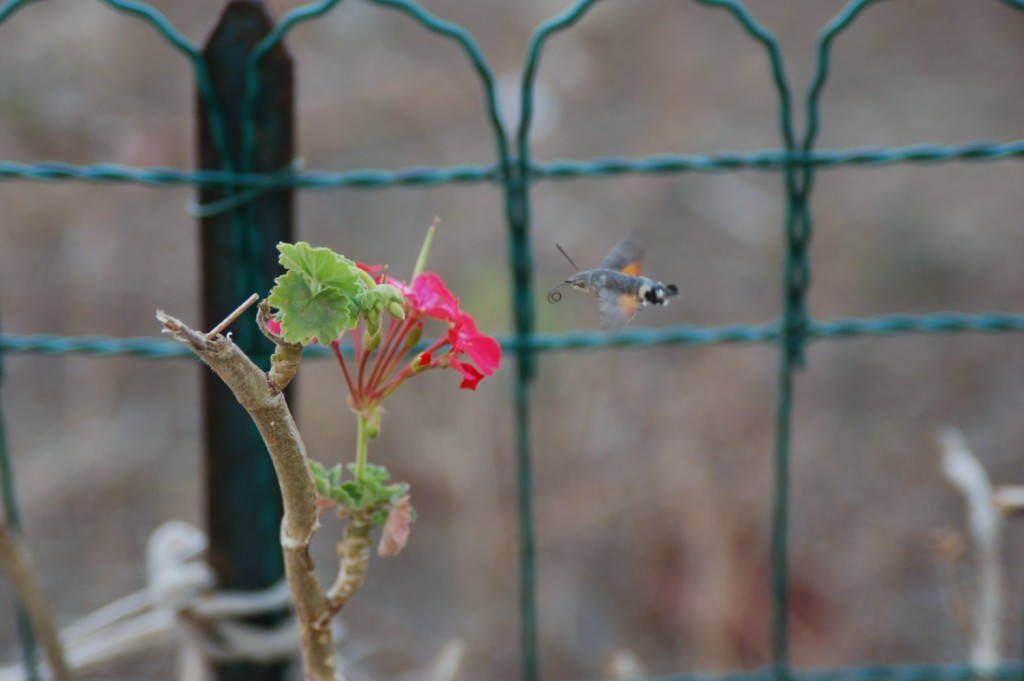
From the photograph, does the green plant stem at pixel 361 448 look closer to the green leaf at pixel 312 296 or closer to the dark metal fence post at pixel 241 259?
the green leaf at pixel 312 296

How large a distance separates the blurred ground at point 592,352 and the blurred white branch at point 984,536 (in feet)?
3.25

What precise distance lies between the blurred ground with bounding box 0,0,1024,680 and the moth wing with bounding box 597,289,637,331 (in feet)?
5.52

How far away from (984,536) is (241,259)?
0.73 m

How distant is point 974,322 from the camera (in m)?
0.93

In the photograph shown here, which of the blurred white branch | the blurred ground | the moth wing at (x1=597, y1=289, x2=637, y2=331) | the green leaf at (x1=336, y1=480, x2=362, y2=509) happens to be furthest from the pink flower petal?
the blurred ground

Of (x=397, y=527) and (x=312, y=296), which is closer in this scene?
(x=312, y=296)

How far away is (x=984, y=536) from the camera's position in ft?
3.32

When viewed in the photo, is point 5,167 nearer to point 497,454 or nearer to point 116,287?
point 497,454

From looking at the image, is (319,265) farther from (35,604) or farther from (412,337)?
(35,604)

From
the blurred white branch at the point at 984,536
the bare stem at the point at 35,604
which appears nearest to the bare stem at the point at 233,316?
the bare stem at the point at 35,604

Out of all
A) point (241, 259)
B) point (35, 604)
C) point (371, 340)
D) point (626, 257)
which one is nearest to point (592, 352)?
point (241, 259)

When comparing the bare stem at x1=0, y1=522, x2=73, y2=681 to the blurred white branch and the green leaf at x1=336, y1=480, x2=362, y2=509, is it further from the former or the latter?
the blurred white branch

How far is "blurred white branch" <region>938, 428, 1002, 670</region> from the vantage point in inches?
39.6

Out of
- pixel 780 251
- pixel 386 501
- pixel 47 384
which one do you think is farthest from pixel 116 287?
pixel 386 501
